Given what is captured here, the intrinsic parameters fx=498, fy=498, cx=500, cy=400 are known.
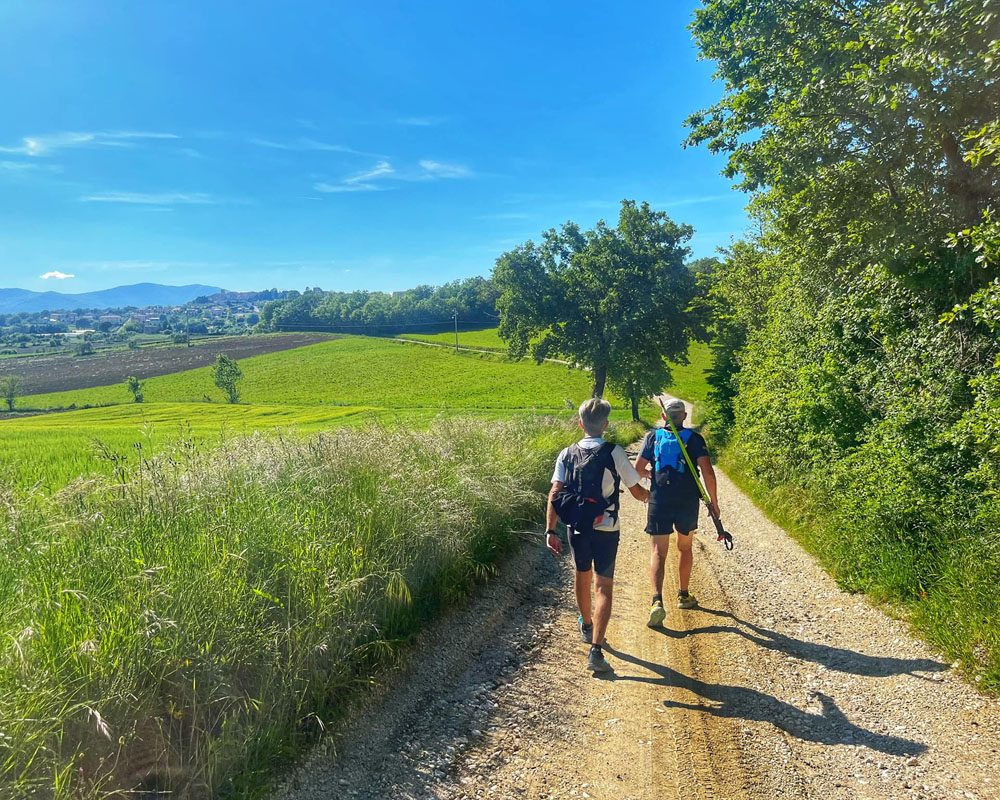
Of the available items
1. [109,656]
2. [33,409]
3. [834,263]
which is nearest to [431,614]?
[109,656]

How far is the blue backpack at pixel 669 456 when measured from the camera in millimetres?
5250

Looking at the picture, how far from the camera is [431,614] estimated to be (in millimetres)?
4930

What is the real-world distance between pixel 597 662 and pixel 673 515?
1.76 m

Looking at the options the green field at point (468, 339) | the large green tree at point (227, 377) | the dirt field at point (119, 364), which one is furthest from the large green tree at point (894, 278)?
the dirt field at point (119, 364)

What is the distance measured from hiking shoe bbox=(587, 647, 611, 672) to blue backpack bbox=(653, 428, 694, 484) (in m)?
1.86

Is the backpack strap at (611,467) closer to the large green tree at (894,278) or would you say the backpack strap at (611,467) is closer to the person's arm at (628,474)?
the person's arm at (628,474)

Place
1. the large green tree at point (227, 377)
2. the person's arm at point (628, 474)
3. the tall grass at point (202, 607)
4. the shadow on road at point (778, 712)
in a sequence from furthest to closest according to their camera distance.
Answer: the large green tree at point (227, 377) < the person's arm at point (628, 474) < the shadow on road at point (778, 712) < the tall grass at point (202, 607)

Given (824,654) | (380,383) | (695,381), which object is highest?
(824,654)

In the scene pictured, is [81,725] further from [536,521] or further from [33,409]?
[33,409]

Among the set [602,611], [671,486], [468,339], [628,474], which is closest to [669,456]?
[671,486]

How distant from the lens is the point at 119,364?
82.1m

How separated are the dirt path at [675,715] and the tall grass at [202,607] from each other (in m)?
0.45

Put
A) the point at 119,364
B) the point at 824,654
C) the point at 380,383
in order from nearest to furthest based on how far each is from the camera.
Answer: the point at 824,654 → the point at 380,383 → the point at 119,364

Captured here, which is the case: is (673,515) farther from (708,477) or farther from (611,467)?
(611,467)
